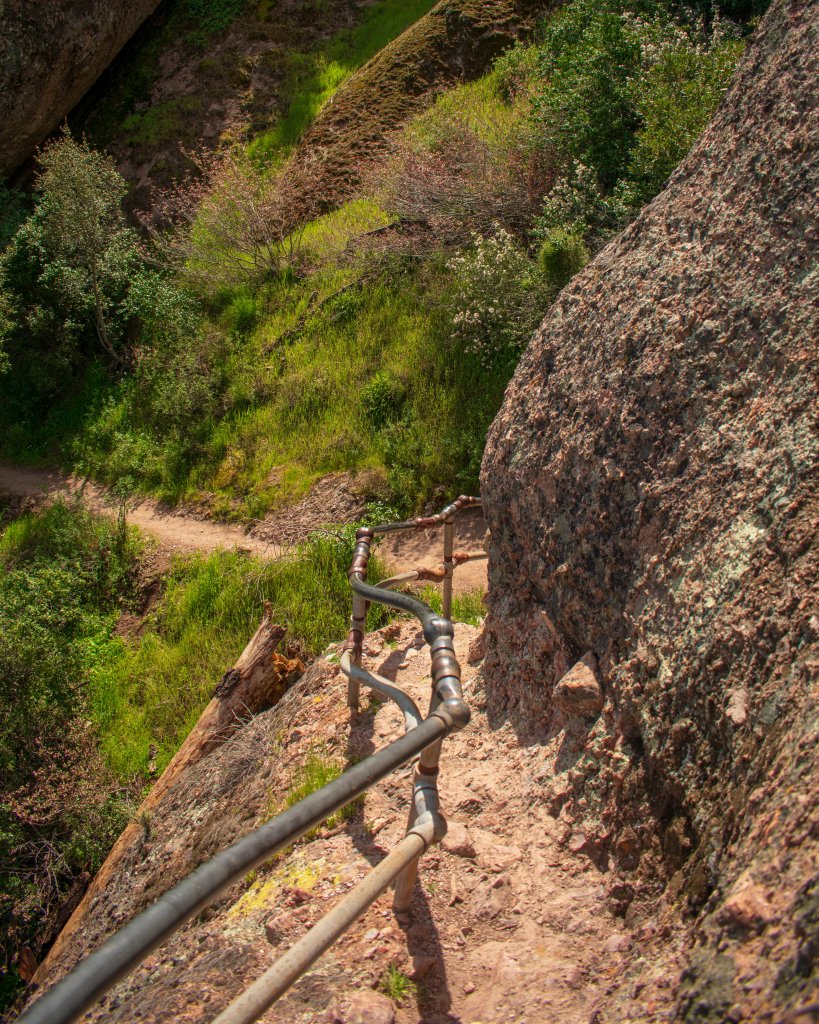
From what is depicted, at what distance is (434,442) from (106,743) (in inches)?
199

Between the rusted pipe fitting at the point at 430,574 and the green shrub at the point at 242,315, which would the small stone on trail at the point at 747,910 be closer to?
the rusted pipe fitting at the point at 430,574

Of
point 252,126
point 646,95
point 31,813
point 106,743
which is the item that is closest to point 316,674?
point 31,813

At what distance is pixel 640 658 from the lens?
2.78 metres

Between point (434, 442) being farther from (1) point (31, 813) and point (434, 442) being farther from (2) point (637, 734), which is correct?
(2) point (637, 734)

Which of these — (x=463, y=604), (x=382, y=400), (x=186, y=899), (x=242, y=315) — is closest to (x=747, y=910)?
(x=186, y=899)

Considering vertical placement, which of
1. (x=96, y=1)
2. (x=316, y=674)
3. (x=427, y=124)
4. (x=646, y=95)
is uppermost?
(x=96, y=1)

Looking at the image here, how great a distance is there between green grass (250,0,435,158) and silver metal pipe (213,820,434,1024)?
17.1m

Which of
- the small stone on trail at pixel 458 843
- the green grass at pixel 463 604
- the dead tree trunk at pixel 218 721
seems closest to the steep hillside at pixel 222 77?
the green grass at pixel 463 604

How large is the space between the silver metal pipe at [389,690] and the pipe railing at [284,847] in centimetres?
1

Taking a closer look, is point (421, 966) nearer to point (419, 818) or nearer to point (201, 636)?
point (419, 818)

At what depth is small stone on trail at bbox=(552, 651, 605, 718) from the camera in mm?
3029

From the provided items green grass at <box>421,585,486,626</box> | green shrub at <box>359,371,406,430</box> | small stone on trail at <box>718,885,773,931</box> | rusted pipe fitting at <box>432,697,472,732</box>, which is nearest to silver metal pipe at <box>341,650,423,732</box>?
rusted pipe fitting at <box>432,697,472,732</box>

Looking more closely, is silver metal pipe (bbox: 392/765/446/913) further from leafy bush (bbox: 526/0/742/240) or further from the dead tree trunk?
leafy bush (bbox: 526/0/742/240)

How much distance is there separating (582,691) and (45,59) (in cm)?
1863
